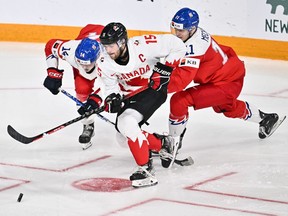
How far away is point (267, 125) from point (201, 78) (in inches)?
26.0

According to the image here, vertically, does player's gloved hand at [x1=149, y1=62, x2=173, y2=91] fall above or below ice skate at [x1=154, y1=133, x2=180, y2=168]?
above

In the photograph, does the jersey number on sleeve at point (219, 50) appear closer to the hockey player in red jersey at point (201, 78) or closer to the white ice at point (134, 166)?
the hockey player in red jersey at point (201, 78)

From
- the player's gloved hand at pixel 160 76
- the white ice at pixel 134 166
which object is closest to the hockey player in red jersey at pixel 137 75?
the player's gloved hand at pixel 160 76

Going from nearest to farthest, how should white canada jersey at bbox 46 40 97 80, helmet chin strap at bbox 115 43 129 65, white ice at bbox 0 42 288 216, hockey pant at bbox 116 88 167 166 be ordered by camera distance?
white ice at bbox 0 42 288 216 → hockey pant at bbox 116 88 167 166 → helmet chin strap at bbox 115 43 129 65 → white canada jersey at bbox 46 40 97 80

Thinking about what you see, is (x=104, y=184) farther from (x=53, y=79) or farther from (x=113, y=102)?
(x=53, y=79)

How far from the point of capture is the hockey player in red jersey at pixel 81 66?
17.9 feet

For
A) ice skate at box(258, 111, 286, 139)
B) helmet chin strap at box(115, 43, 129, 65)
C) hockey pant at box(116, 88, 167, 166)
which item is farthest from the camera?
ice skate at box(258, 111, 286, 139)

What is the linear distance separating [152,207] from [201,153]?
4.09 feet

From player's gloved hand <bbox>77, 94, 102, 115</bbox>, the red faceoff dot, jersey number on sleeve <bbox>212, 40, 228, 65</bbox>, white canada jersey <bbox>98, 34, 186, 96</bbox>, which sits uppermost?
white canada jersey <bbox>98, 34, 186, 96</bbox>

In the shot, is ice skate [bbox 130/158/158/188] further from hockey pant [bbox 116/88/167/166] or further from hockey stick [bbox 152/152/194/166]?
hockey stick [bbox 152/152/194/166]

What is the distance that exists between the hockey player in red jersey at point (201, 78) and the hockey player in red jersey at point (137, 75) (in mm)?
361

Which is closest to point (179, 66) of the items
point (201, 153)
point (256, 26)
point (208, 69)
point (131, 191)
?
point (208, 69)

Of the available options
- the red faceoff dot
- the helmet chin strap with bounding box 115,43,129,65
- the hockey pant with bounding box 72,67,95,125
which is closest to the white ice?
the red faceoff dot

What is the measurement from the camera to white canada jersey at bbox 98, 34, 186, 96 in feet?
16.9
